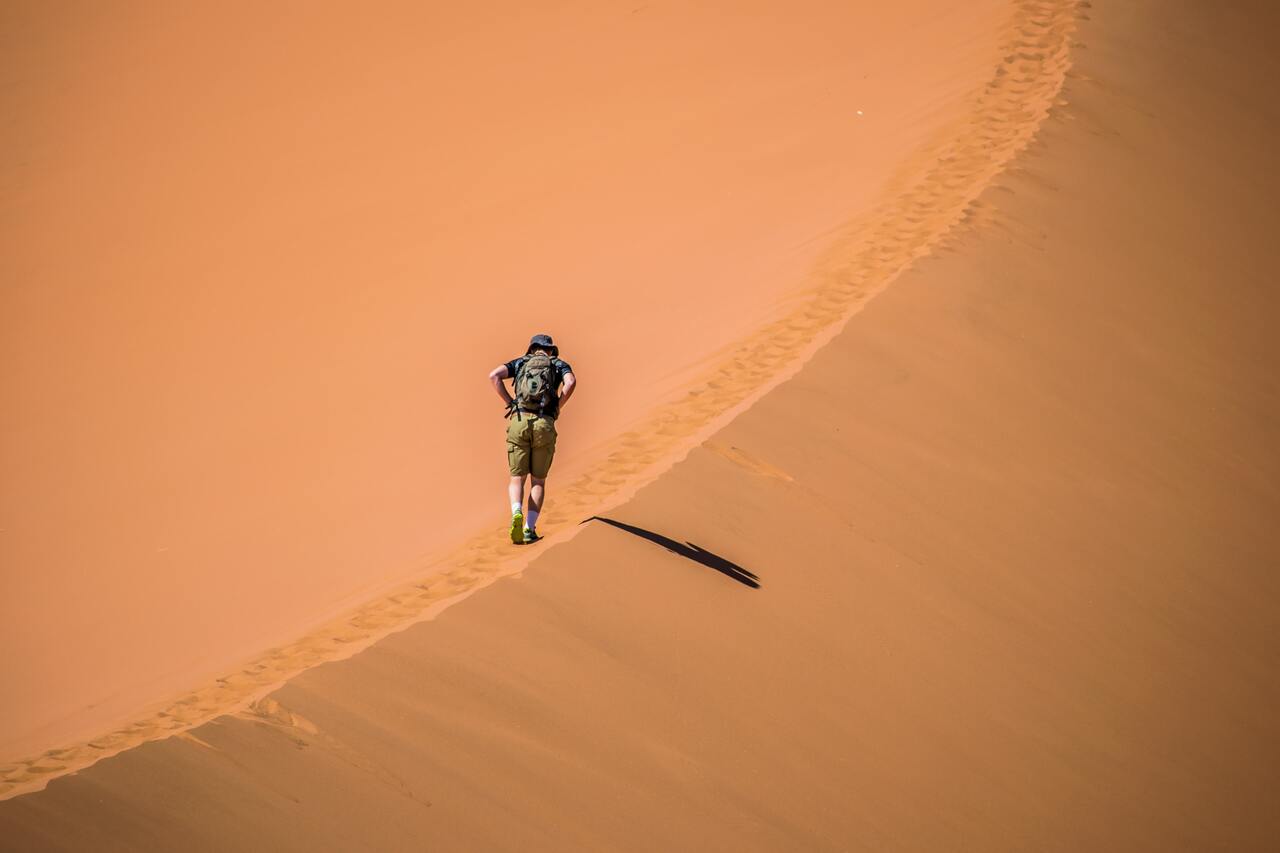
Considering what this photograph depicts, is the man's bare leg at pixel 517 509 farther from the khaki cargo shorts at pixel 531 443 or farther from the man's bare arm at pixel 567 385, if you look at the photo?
the man's bare arm at pixel 567 385

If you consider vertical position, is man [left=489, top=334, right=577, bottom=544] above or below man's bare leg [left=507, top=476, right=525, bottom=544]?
above

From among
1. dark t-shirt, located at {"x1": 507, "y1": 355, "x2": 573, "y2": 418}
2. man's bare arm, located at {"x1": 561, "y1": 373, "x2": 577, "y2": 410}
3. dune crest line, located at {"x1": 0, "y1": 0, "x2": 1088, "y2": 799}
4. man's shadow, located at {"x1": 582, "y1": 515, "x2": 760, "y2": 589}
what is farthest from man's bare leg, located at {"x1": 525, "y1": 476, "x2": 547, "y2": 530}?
man's shadow, located at {"x1": 582, "y1": 515, "x2": 760, "y2": 589}

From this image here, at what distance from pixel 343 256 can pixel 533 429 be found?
6904 mm

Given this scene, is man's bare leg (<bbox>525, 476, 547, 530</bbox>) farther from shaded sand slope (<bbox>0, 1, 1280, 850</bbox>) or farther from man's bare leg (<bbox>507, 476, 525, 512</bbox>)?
Answer: shaded sand slope (<bbox>0, 1, 1280, 850</bbox>)

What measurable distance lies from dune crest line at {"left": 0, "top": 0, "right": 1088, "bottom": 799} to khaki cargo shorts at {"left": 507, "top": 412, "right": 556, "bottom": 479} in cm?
39

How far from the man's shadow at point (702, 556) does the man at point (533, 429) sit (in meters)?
0.65

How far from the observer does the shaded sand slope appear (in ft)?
16.3

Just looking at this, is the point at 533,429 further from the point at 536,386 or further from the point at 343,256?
the point at 343,256

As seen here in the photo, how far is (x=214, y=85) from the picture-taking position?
16922 mm

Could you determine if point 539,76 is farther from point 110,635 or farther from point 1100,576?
point 1100,576

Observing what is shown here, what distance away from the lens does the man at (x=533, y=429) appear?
695cm

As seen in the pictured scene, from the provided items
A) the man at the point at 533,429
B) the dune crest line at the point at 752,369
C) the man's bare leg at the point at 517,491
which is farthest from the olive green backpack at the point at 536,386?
the dune crest line at the point at 752,369

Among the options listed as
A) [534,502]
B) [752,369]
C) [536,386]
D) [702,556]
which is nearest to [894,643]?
[702,556]

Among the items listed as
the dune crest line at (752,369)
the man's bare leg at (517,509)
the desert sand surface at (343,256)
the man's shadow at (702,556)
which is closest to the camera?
the dune crest line at (752,369)
